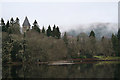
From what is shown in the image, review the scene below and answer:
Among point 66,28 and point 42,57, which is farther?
point 66,28

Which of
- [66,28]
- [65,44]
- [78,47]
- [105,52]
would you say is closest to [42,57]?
[65,44]

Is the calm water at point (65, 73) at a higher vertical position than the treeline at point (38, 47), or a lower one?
lower

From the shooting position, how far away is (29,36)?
119ft

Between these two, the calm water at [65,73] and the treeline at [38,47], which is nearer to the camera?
the calm water at [65,73]

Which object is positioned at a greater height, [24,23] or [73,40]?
[24,23]

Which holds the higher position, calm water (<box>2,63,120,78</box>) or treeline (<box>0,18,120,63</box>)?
treeline (<box>0,18,120,63</box>)

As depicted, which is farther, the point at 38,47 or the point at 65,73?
the point at 38,47

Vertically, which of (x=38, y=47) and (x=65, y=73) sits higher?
(x=38, y=47)

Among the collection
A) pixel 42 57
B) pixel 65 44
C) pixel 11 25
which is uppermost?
pixel 11 25

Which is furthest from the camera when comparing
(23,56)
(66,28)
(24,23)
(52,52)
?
(66,28)

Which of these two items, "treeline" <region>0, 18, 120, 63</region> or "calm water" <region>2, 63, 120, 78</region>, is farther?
"treeline" <region>0, 18, 120, 63</region>

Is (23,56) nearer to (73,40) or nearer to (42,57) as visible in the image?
(42,57)

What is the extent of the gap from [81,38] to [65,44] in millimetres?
6894

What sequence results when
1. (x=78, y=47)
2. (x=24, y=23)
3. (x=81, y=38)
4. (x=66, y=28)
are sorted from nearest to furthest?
(x=78, y=47) < (x=81, y=38) < (x=24, y=23) < (x=66, y=28)
